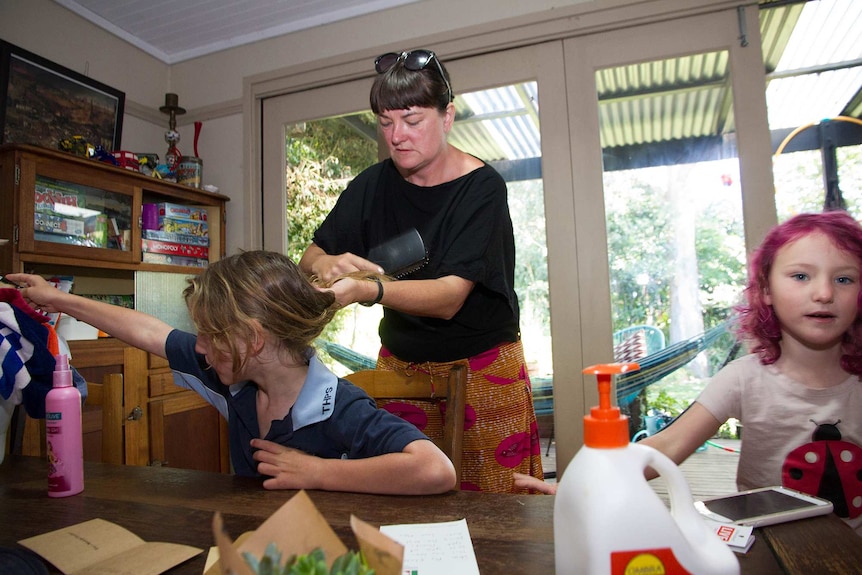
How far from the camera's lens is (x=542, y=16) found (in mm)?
2549

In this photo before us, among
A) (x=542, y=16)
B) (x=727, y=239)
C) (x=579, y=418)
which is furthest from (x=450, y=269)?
(x=542, y=16)

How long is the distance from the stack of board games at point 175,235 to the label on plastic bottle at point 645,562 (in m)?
2.70

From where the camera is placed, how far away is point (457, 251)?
4.38ft

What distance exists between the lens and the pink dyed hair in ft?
3.26

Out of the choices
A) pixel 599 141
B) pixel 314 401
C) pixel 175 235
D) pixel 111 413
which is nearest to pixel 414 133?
pixel 314 401

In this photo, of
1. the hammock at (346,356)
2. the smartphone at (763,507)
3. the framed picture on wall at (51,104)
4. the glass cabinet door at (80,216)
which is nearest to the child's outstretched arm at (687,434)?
the smartphone at (763,507)

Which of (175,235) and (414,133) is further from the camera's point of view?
(175,235)

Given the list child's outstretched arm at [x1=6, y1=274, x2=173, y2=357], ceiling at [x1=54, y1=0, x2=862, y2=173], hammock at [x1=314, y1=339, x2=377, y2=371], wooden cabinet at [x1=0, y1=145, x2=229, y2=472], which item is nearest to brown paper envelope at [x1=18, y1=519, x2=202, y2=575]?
child's outstretched arm at [x1=6, y1=274, x2=173, y2=357]

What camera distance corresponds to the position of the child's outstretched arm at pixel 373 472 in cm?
82

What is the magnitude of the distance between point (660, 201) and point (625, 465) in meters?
2.28

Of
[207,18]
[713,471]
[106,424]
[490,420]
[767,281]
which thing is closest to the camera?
[767,281]

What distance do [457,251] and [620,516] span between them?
3.15 ft

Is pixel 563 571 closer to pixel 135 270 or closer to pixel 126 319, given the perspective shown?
pixel 126 319

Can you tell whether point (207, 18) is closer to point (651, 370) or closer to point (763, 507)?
point (651, 370)
